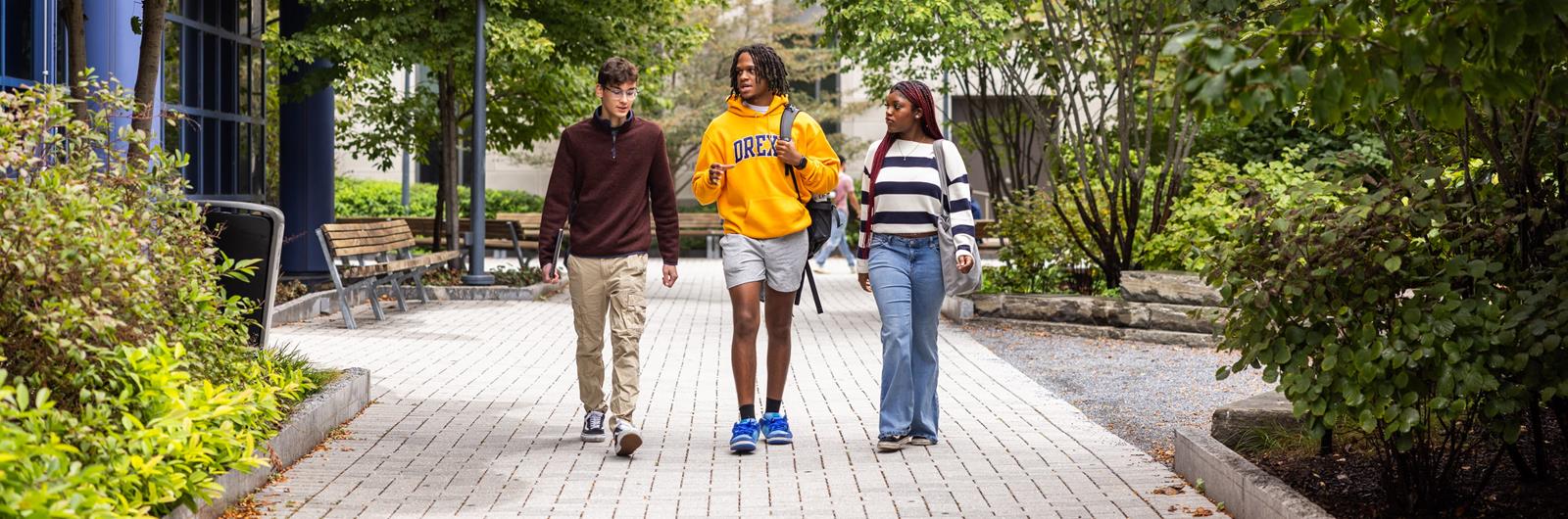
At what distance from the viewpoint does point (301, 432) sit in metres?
6.15

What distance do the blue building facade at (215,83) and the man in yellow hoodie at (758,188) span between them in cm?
535

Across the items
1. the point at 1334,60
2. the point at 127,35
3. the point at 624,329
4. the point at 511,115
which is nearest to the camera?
the point at 1334,60

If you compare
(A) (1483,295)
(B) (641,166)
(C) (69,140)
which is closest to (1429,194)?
(A) (1483,295)

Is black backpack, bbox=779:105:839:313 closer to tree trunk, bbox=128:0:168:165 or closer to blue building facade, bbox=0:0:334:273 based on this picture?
tree trunk, bbox=128:0:168:165

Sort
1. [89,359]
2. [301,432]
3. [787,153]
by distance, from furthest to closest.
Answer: [787,153], [301,432], [89,359]

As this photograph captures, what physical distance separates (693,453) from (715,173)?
3.67ft

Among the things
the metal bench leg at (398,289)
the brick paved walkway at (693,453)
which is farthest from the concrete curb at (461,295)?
the brick paved walkway at (693,453)

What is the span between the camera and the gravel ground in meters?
7.61

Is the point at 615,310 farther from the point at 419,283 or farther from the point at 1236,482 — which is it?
the point at 419,283

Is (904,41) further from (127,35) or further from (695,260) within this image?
(695,260)

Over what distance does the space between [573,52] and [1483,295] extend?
43.2 feet

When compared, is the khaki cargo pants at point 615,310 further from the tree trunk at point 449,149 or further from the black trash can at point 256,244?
the tree trunk at point 449,149

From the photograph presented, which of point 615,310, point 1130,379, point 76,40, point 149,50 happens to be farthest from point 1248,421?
point 76,40

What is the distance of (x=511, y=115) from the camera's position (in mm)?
18969
